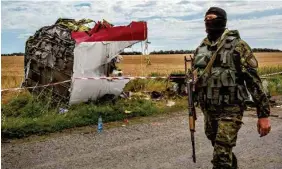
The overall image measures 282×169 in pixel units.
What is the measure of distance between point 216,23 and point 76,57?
703 cm

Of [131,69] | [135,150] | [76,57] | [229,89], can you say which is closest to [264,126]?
[229,89]

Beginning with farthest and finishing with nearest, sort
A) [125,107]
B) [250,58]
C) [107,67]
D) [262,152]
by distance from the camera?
[107,67] < [125,107] < [262,152] < [250,58]

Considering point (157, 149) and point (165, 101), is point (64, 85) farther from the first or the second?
point (157, 149)

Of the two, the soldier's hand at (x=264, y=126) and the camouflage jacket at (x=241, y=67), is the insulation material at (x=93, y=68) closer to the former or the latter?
the camouflage jacket at (x=241, y=67)

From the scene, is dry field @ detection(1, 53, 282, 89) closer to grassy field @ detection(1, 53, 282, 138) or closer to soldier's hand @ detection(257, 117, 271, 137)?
grassy field @ detection(1, 53, 282, 138)

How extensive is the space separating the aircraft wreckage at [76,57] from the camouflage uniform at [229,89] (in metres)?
6.97

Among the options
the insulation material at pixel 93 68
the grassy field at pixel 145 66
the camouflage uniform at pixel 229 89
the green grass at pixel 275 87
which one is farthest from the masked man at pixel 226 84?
the green grass at pixel 275 87

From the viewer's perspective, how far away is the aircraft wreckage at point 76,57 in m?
11.4

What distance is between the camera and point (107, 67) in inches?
481

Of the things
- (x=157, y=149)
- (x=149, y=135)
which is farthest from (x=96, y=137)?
(x=157, y=149)

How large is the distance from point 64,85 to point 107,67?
1.27 meters

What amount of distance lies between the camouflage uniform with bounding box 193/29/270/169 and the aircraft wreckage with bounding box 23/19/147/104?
6.97m

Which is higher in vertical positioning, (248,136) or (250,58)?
(250,58)

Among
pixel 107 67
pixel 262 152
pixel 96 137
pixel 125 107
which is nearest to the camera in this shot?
pixel 262 152
